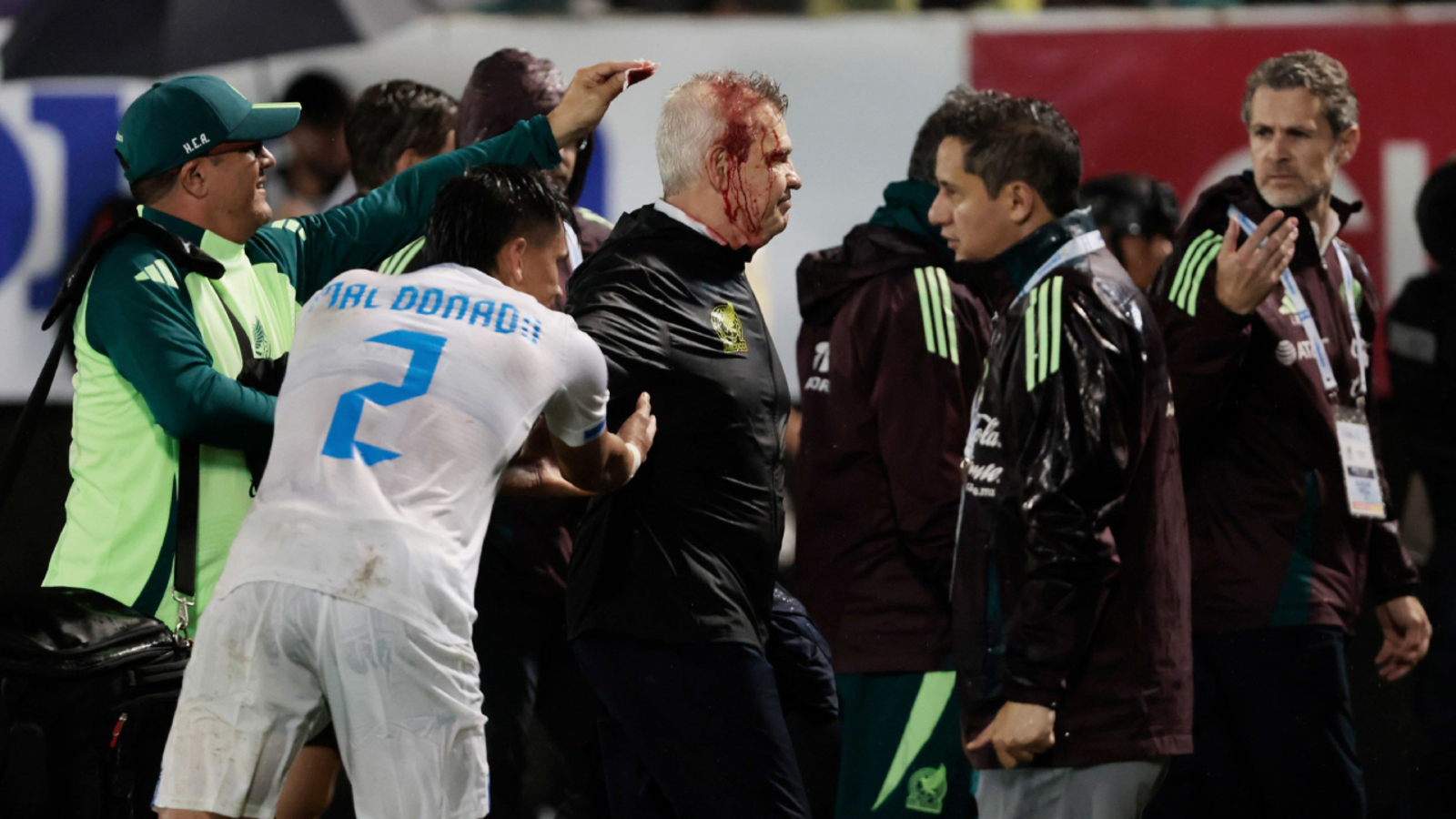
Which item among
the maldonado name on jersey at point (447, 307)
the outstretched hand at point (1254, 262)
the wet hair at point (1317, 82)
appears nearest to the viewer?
the maldonado name on jersey at point (447, 307)

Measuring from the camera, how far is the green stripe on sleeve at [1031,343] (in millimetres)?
3443

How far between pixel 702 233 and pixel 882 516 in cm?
117

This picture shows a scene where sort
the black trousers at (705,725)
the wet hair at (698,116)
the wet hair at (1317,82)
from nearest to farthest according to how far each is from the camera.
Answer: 1. the black trousers at (705,725)
2. the wet hair at (698,116)
3. the wet hair at (1317,82)

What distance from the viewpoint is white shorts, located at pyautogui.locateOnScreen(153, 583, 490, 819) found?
3.08 meters

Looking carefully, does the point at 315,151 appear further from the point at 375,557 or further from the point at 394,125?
the point at 375,557

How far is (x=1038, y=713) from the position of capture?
131 inches

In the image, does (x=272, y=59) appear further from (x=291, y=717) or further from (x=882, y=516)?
(x=291, y=717)

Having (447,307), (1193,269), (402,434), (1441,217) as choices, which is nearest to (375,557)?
(402,434)

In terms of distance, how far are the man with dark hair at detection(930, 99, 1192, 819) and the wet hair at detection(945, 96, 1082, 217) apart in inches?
7.4

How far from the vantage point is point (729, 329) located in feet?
12.2

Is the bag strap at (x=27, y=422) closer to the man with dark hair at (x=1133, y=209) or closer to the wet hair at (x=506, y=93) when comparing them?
the wet hair at (x=506, y=93)

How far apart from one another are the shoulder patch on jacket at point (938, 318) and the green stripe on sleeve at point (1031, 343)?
1.03 m

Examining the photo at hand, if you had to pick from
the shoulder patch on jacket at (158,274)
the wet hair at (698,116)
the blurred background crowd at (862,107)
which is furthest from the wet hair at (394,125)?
the shoulder patch on jacket at (158,274)

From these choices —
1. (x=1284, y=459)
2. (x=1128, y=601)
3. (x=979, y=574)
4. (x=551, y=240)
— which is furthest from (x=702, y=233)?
(x=1284, y=459)
